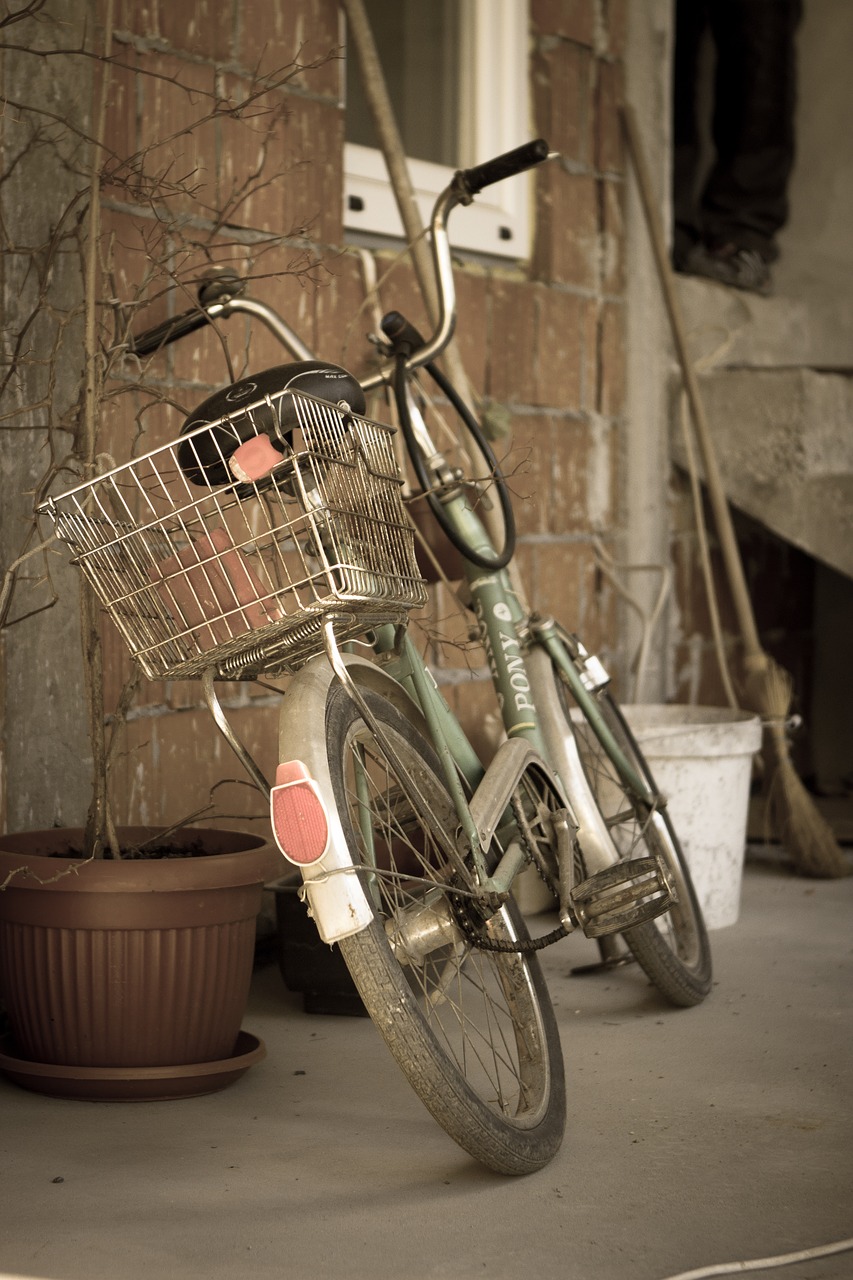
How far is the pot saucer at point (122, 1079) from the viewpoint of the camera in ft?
5.81

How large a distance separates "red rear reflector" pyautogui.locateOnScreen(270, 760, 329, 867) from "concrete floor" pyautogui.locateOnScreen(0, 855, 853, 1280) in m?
0.38

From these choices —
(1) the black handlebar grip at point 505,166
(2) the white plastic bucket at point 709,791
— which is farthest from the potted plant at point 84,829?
(2) the white plastic bucket at point 709,791

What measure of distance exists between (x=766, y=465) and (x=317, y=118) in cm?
148

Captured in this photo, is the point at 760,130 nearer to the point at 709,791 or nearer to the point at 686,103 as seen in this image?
the point at 686,103

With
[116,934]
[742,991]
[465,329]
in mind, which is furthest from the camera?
[465,329]

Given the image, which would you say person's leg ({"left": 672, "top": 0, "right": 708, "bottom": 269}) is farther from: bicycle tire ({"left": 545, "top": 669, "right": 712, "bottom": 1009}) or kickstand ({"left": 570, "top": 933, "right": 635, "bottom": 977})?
kickstand ({"left": 570, "top": 933, "right": 635, "bottom": 977})

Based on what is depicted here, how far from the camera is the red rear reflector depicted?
137 centimetres

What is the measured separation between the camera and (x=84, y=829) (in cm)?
193

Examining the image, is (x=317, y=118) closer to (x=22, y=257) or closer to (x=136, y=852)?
(x=22, y=257)

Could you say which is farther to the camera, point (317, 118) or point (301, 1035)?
point (317, 118)

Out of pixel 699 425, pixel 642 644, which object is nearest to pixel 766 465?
pixel 699 425

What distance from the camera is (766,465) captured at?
3479 millimetres

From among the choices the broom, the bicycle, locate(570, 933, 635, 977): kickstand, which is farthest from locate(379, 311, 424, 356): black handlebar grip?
the broom

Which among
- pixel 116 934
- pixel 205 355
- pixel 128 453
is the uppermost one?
pixel 205 355
